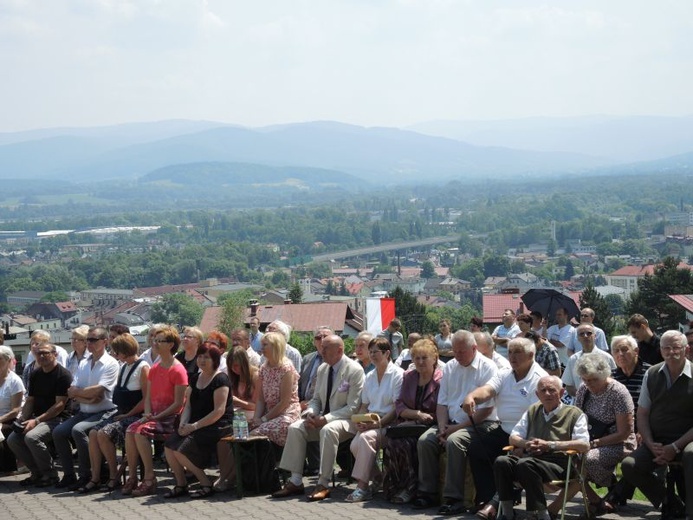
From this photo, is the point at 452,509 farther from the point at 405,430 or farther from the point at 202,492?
the point at 202,492

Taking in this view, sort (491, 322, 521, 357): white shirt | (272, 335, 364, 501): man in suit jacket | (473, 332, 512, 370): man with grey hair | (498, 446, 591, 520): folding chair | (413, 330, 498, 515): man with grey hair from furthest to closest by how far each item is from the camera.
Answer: (491, 322, 521, 357): white shirt, (473, 332, 512, 370): man with grey hair, (272, 335, 364, 501): man in suit jacket, (413, 330, 498, 515): man with grey hair, (498, 446, 591, 520): folding chair

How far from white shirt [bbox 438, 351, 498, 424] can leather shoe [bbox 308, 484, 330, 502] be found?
1075 millimetres

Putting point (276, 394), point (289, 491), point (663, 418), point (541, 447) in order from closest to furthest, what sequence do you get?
point (541, 447) < point (663, 418) < point (289, 491) < point (276, 394)

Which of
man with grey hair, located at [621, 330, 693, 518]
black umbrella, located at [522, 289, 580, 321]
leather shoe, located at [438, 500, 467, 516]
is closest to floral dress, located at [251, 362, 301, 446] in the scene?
leather shoe, located at [438, 500, 467, 516]

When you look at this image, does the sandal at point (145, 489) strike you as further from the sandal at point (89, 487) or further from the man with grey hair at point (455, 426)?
the man with grey hair at point (455, 426)

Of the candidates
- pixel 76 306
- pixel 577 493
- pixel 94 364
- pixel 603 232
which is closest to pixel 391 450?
pixel 577 493

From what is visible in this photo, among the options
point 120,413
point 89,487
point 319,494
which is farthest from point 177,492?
point 319,494

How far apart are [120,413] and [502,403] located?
3.26m

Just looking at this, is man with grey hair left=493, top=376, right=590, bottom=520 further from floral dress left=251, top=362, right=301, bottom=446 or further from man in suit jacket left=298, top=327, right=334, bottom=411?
man in suit jacket left=298, top=327, right=334, bottom=411

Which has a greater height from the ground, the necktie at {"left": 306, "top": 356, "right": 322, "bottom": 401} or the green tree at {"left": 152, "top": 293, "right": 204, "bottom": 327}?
the necktie at {"left": 306, "top": 356, "right": 322, "bottom": 401}

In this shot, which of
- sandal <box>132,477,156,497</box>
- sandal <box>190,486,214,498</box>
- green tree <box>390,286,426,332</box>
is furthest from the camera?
green tree <box>390,286,426,332</box>

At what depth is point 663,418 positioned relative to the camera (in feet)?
21.3

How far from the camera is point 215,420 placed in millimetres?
7844

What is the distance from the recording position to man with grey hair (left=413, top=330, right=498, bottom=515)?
6867mm
